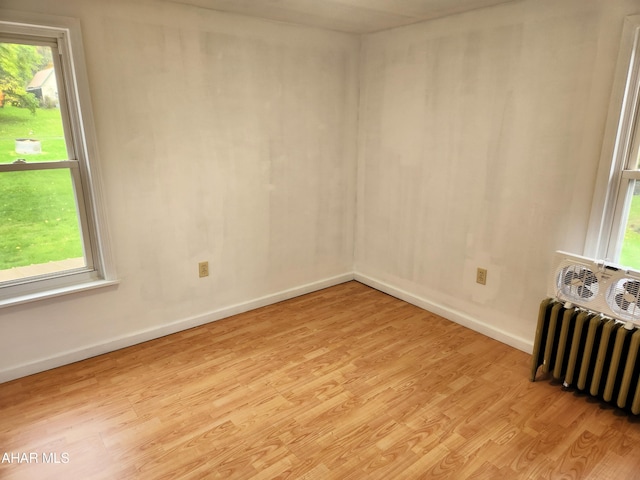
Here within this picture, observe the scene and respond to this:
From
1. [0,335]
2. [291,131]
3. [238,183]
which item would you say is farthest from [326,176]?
[0,335]

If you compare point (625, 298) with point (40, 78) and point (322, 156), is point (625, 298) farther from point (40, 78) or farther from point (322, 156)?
point (40, 78)

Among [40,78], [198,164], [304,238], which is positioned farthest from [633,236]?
[40,78]

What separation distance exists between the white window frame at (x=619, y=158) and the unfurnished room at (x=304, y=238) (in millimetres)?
11

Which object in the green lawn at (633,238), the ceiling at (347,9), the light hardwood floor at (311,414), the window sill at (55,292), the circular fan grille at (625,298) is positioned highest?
the ceiling at (347,9)

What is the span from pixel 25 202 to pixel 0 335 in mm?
760

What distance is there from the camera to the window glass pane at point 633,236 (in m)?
2.14

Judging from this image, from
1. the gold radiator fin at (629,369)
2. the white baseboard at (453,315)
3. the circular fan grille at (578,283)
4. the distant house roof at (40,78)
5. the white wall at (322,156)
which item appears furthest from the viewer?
the white baseboard at (453,315)

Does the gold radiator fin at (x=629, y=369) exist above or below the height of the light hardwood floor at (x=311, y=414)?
above

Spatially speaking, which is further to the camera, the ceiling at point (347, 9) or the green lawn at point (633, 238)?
the ceiling at point (347, 9)

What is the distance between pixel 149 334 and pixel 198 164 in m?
1.21

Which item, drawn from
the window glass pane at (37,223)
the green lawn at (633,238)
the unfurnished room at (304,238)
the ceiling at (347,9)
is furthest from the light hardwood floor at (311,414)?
the ceiling at (347,9)

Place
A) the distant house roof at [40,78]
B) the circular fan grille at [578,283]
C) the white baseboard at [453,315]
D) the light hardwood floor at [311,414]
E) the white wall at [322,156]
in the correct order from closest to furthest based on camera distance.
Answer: the light hardwood floor at [311,414], the circular fan grille at [578,283], the distant house roof at [40,78], the white wall at [322,156], the white baseboard at [453,315]

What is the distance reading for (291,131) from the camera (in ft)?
10.4

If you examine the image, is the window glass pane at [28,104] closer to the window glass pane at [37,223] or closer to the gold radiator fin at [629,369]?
the window glass pane at [37,223]
